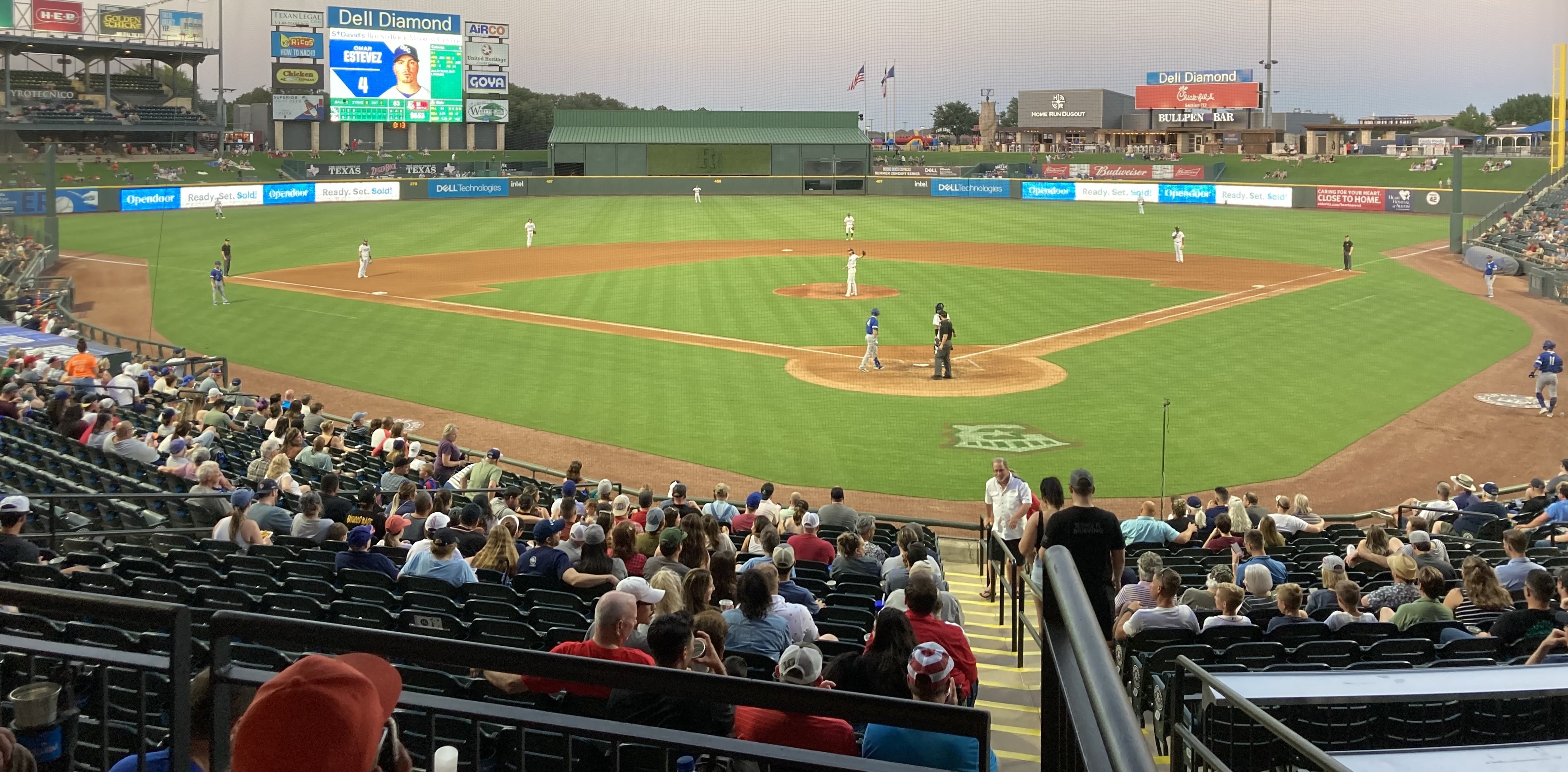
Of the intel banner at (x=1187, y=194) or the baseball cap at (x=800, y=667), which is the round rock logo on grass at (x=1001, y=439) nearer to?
the baseball cap at (x=800, y=667)

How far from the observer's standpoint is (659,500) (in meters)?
16.0

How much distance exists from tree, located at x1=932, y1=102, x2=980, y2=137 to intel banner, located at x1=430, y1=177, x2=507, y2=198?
83.8 meters

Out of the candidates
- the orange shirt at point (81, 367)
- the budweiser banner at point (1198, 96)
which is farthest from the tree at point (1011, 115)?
the orange shirt at point (81, 367)

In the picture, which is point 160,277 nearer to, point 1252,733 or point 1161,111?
point 1252,733

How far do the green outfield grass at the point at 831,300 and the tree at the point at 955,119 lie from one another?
4358 inches

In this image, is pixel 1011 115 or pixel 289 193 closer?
pixel 289 193

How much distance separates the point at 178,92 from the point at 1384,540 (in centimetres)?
9912

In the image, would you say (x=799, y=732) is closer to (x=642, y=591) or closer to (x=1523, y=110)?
(x=642, y=591)

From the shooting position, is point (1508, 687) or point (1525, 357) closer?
point (1508, 687)

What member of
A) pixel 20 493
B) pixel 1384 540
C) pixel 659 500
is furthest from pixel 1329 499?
pixel 20 493

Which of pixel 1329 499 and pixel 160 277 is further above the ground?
pixel 160 277

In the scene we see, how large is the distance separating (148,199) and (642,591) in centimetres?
6519

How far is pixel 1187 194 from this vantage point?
75.5m

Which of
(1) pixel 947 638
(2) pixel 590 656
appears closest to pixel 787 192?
(1) pixel 947 638
